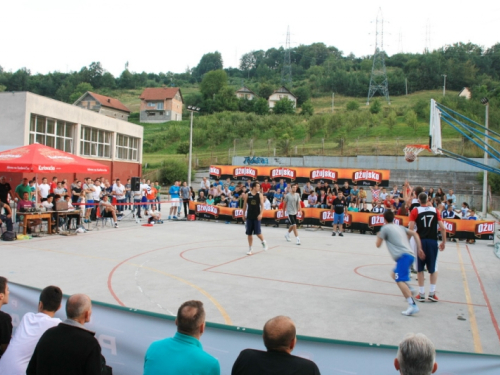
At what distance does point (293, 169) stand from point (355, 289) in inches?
831

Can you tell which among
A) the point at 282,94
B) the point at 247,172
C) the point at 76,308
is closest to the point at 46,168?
the point at 76,308

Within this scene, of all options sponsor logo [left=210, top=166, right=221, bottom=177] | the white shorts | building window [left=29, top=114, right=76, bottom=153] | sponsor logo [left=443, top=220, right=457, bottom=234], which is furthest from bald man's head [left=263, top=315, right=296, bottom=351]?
sponsor logo [left=210, top=166, right=221, bottom=177]

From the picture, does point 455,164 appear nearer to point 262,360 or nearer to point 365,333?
point 365,333

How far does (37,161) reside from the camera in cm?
1530

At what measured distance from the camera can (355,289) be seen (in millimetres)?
9398

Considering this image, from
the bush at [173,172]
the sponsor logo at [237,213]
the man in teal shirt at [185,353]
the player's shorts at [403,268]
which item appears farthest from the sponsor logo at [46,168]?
the bush at [173,172]

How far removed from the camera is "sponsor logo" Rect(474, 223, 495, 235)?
1831 cm

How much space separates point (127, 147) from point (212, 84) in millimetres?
69136

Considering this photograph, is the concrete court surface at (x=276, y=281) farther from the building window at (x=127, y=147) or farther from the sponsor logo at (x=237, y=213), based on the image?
the building window at (x=127, y=147)

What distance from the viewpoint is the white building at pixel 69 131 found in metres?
25.9

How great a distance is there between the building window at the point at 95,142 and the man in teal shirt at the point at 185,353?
31.5m

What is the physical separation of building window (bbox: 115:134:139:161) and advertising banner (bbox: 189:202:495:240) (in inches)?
661

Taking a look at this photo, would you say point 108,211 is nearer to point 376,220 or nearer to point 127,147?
point 376,220

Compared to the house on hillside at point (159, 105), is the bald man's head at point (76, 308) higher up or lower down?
lower down
